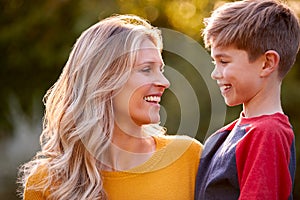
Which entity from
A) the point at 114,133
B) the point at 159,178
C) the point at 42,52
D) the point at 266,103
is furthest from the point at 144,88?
Result: the point at 42,52

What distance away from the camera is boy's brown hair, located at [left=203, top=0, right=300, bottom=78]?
2615 millimetres

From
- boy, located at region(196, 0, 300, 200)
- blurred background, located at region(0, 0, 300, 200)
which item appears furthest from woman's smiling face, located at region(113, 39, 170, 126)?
blurred background, located at region(0, 0, 300, 200)

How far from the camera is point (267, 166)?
94.4 inches

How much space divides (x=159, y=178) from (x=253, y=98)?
53cm

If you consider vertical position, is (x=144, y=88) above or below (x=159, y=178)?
above

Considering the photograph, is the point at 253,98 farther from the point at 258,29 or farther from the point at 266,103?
the point at 258,29

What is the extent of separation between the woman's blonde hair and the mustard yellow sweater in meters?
0.06

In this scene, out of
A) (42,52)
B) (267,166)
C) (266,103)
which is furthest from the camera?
(42,52)

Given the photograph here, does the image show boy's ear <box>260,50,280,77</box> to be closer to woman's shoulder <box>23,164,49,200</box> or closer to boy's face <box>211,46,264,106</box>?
boy's face <box>211,46,264,106</box>

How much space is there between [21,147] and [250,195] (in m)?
5.75

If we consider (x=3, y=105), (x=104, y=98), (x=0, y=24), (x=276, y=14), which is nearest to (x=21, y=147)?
(x=3, y=105)

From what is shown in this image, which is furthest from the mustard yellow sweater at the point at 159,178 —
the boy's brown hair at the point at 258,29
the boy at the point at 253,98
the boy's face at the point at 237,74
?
the boy's brown hair at the point at 258,29

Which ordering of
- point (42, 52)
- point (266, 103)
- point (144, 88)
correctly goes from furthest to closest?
point (42, 52), point (144, 88), point (266, 103)

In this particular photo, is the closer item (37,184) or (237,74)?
(237,74)
